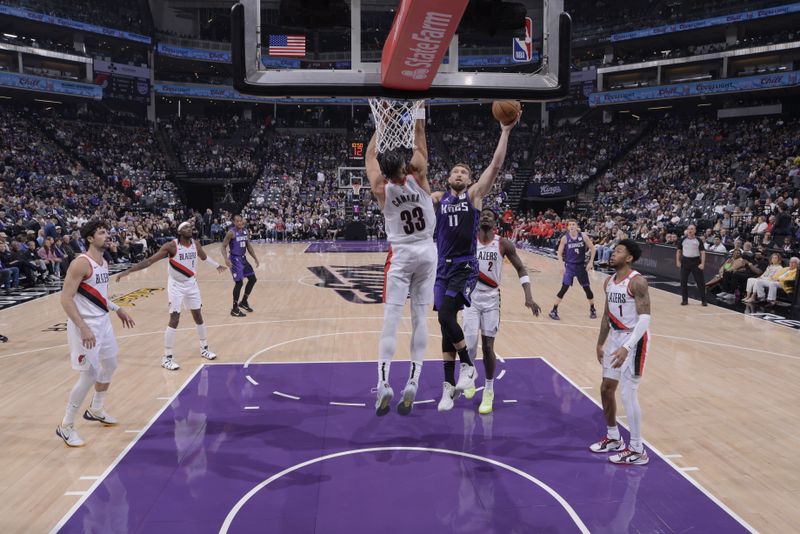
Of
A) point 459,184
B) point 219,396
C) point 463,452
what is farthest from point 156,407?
point 459,184

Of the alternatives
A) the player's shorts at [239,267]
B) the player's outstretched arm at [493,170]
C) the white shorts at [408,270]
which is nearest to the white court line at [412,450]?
the white shorts at [408,270]

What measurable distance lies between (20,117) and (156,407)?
1320 inches

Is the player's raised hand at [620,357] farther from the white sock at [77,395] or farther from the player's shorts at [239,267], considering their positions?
the player's shorts at [239,267]

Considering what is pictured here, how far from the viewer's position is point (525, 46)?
509cm

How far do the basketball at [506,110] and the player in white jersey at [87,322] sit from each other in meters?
3.66

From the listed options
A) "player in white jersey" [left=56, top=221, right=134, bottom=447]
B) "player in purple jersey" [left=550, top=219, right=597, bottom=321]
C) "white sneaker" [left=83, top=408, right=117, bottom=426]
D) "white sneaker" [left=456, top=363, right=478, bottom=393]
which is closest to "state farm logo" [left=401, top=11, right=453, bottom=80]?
"white sneaker" [left=456, top=363, right=478, bottom=393]

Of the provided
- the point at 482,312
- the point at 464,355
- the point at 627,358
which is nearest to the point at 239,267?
the point at 482,312

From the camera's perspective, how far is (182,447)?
534 centimetres

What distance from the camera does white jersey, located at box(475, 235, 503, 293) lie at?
6.39 m

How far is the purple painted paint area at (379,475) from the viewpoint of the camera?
4094 mm

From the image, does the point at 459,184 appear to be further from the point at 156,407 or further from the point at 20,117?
the point at 20,117

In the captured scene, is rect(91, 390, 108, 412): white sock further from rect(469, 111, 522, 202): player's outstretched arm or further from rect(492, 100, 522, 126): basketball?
rect(492, 100, 522, 126): basketball

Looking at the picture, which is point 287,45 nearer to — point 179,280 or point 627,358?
point 627,358

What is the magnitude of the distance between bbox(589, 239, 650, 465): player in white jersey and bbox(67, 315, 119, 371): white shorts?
4.38 m
